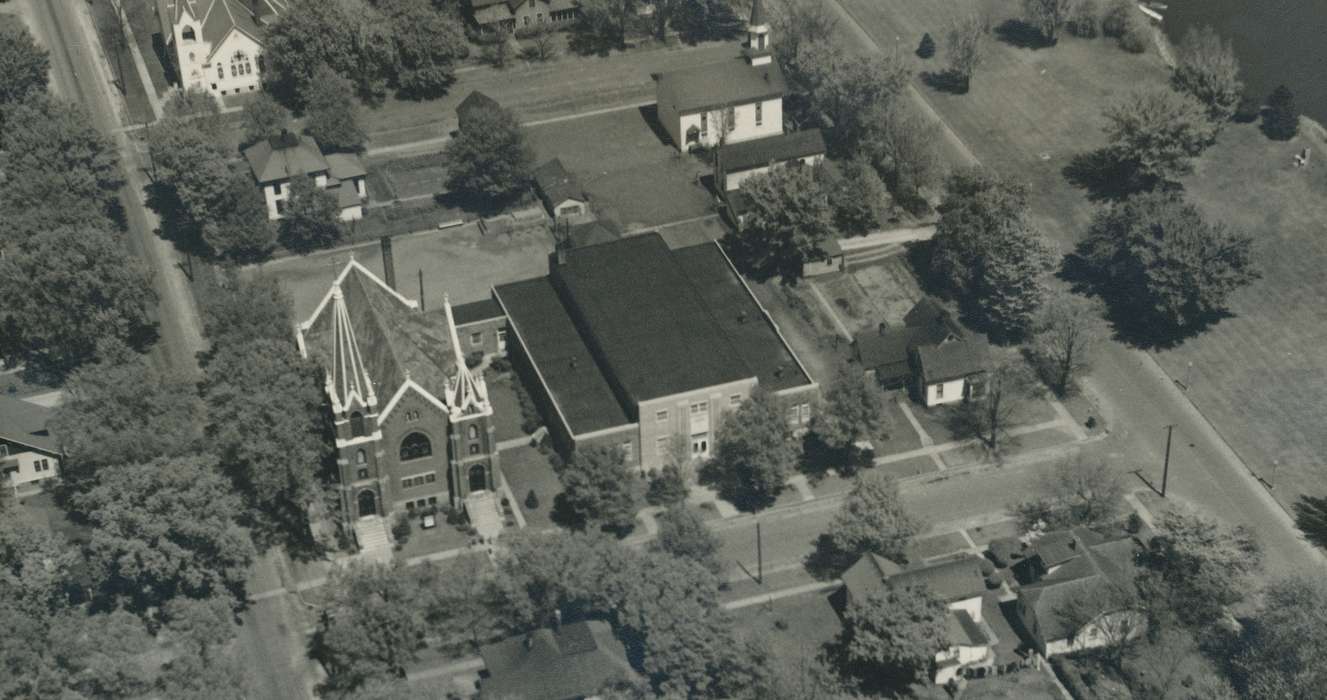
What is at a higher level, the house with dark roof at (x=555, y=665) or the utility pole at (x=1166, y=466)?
the house with dark roof at (x=555, y=665)

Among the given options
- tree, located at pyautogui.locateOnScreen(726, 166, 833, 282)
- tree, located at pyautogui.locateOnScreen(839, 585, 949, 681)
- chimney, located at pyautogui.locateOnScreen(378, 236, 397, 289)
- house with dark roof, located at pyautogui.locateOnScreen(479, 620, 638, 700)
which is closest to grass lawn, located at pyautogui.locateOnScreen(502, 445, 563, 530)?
house with dark roof, located at pyautogui.locateOnScreen(479, 620, 638, 700)

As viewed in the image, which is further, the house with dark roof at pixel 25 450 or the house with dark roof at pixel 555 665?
the house with dark roof at pixel 25 450

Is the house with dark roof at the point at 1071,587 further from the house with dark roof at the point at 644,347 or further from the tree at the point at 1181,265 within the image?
the tree at the point at 1181,265

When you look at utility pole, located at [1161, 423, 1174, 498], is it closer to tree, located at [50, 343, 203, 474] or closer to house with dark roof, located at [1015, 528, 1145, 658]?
house with dark roof, located at [1015, 528, 1145, 658]

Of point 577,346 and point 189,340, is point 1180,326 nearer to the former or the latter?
point 577,346

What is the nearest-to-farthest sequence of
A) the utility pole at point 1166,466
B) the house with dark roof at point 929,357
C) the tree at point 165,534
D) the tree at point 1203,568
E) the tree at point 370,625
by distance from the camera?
the tree at point 370,625 → the tree at point 165,534 → the tree at point 1203,568 → the utility pole at point 1166,466 → the house with dark roof at point 929,357

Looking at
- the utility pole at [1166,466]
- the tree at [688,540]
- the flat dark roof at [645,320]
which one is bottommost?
the utility pole at [1166,466]

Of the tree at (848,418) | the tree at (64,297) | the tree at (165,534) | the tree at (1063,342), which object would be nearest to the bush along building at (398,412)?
the tree at (165,534)

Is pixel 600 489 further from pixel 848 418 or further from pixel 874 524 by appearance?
pixel 848 418

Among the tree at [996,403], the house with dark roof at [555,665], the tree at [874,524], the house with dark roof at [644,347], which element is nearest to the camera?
the house with dark roof at [555,665]
